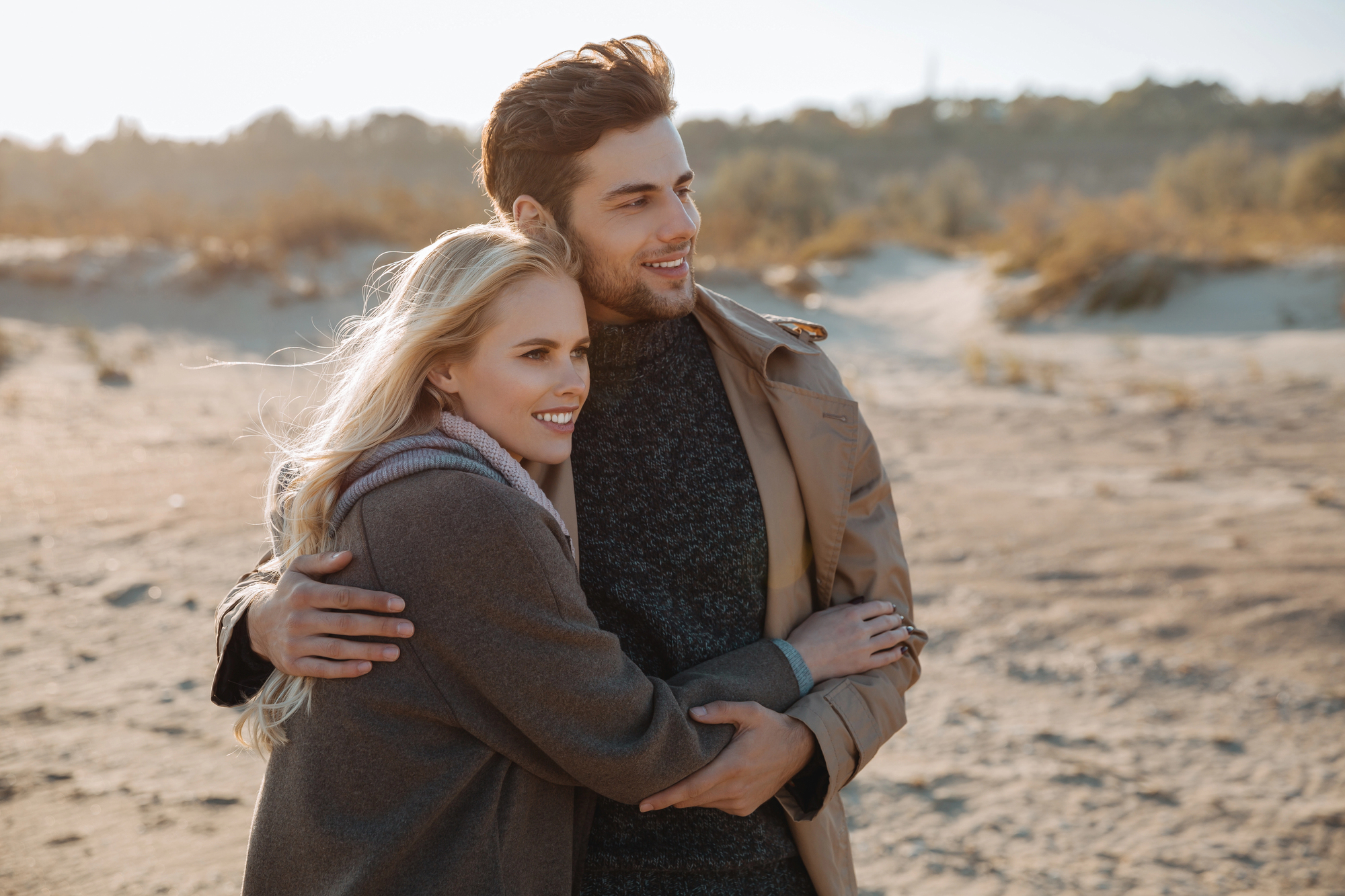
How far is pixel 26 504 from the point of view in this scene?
6559mm

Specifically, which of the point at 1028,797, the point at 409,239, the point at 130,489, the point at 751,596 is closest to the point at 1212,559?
the point at 1028,797

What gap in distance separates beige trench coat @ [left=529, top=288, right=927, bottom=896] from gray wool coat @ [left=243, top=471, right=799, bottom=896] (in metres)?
0.39

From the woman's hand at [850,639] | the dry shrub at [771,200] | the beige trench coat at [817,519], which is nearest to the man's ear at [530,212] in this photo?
the beige trench coat at [817,519]

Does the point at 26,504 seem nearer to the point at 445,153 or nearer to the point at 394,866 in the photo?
the point at 394,866

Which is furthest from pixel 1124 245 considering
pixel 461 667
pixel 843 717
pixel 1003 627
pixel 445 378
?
pixel 461 667

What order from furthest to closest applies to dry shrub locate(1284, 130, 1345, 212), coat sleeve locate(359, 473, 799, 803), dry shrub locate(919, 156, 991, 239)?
dry shrub locate(919, 156, 991, 239) → dry shrub locate(1284, 130, 1345, 212) → coat sleeve locate(359, 473, 799, 803)

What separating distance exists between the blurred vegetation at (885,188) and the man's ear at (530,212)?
1.58 feet

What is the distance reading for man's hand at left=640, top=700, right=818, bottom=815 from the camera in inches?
61.9

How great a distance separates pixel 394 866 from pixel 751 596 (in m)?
0.80

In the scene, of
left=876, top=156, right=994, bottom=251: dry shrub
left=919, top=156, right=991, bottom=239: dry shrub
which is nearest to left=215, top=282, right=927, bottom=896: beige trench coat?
left=876, top=156, right=994, bottom=251: dry shrub

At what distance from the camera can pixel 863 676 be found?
1879mm

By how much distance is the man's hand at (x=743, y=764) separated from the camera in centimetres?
157

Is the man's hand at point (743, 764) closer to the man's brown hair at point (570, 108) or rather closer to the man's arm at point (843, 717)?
the man's arm at point (843, 717)

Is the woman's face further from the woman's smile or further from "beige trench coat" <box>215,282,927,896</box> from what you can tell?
"beige trench coat" <box>215,282,927,896</box>
